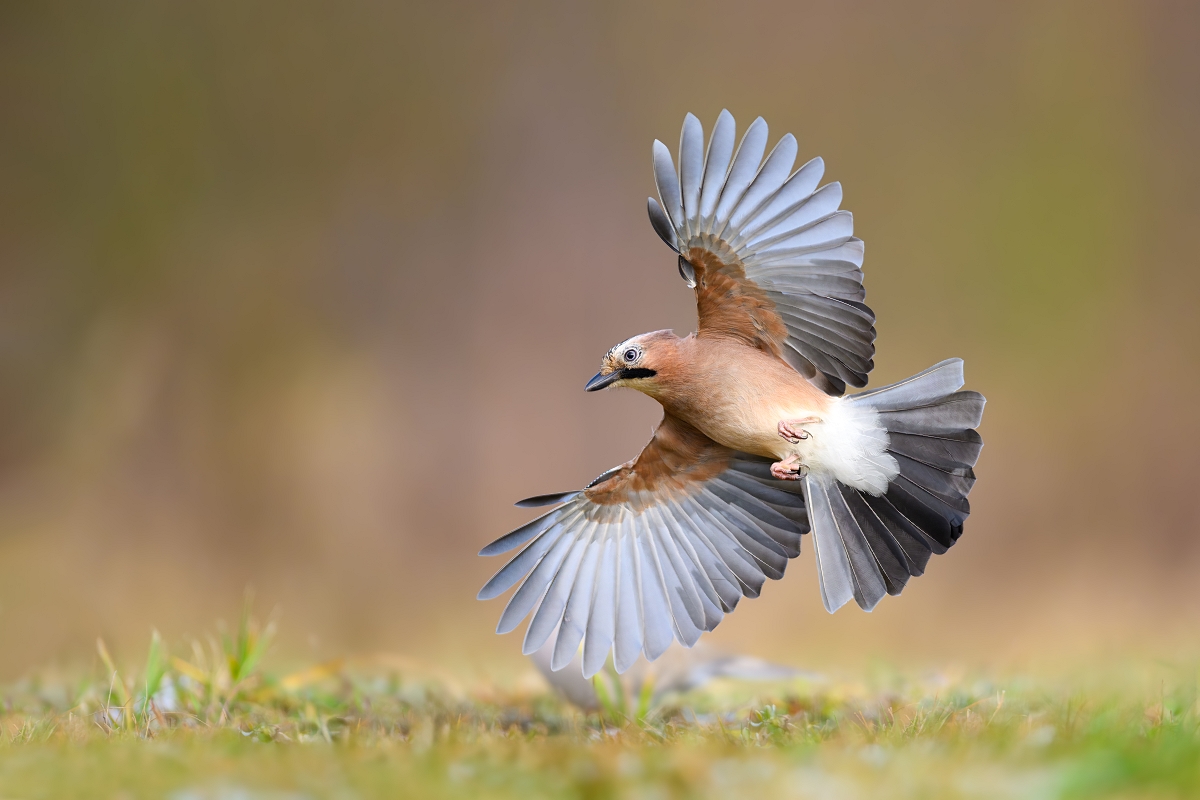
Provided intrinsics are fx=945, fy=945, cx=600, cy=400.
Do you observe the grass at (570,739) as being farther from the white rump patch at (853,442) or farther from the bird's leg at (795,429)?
the bird's leg at (795,429)

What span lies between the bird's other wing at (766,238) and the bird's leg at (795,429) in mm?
222

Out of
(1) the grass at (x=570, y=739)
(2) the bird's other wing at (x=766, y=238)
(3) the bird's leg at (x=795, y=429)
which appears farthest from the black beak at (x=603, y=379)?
(1) the grass at (x=570, y=739)

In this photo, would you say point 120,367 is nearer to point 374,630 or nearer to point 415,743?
point 374,630

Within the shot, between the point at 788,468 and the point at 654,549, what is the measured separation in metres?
0.61

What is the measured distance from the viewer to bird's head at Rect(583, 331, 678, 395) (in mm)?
3215

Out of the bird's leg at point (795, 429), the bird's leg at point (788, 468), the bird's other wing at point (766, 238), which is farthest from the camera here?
the bird's leg at point (788, 468)

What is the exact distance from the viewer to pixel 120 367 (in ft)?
21.2

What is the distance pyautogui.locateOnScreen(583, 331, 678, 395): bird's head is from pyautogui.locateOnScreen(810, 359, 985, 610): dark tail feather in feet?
2.13

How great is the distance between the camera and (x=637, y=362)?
3.22 meters

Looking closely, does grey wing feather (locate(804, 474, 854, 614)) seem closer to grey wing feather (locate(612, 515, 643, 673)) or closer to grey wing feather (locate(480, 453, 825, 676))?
grey wing feather (locate(480, 453, 825, 676))

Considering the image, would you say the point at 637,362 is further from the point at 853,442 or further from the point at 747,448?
the point at 853,442

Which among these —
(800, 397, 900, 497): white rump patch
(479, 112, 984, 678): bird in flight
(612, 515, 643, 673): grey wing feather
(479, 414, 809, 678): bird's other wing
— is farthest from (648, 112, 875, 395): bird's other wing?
(612, 515, 643, 673): grey wing feather

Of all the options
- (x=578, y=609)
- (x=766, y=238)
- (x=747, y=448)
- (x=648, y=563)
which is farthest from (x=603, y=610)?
(x=766, y=238)

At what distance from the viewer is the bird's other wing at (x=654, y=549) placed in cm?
328
